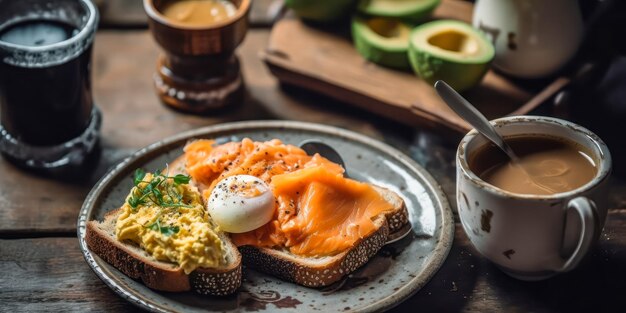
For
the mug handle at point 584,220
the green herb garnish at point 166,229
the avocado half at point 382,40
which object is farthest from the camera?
the avocado half at point 382,40

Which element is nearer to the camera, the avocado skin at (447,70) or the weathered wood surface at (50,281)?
the weathered wood surface at (50,281)

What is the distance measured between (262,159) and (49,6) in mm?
774

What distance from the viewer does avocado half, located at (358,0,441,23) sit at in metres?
2.52

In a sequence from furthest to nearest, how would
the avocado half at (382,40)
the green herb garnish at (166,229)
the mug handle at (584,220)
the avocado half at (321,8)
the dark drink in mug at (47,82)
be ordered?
the avocado half at (321,8)
the avocado half at (382,40)
the dark drink in mug at (47,82)
the green herb garnish at (166,229)
the mug handle at (584,220)

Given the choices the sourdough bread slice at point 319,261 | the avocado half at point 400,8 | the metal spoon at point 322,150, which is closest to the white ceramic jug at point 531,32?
the avocado half at point 400,8

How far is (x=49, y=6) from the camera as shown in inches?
91.1

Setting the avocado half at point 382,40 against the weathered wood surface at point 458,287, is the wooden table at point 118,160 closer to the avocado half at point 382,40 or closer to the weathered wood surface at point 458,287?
the weathered wood surface at point 458,287

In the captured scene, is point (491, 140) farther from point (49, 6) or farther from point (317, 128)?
point (49, 6)

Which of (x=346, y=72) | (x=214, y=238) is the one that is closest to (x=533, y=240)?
(x=214, y=238)

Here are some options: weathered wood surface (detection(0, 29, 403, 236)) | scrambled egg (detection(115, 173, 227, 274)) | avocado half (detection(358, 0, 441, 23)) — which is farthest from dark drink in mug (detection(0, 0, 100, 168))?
avocado half (detection(358, 0, 441, 23))

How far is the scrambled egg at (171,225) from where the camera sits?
1.72 m

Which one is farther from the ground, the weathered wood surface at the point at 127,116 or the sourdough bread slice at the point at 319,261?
the sourdough bread slice at the point at 319,261

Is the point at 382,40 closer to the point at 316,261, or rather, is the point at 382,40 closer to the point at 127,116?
the point at 127,116

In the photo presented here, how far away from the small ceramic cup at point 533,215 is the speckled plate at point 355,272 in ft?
0.42
